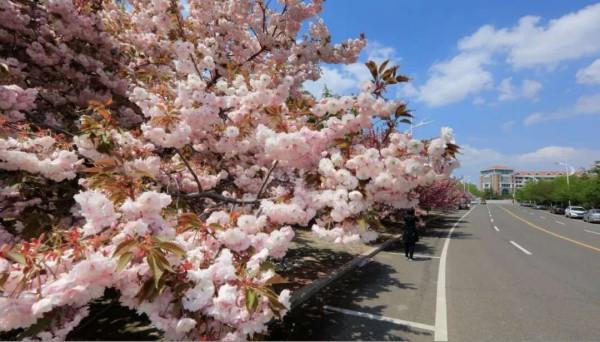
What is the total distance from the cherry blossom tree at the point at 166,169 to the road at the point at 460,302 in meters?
2.14

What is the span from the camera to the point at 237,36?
6664 mm

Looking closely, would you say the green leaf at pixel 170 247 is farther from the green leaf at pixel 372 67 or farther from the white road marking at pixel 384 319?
the white road marking at pixel 384 319

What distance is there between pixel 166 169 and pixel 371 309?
4.20 metres

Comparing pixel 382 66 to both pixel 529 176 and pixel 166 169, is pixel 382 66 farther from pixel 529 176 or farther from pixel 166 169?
pixel 529 176

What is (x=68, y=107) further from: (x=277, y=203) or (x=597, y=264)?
(x=597, y=264)

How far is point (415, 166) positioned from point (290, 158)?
3.97 ft

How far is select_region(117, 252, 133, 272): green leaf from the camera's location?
1.71 meters

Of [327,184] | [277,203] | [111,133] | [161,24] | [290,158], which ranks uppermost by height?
[161,24]

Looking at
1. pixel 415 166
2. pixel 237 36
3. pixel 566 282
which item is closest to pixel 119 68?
pixel 237 36

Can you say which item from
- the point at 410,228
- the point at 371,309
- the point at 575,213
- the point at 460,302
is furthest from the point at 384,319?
the point at 575,213

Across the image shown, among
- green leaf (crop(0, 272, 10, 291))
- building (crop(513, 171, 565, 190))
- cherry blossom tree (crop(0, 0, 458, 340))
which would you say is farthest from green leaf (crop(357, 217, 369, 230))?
building (crop(513, 171, 565, 190))

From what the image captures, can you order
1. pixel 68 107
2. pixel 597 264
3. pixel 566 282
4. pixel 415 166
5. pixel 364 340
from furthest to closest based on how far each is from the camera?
pixel 597 264 < pixel 566 282 < pixel 68 107 < pixel 364 340 < pixel 415 166

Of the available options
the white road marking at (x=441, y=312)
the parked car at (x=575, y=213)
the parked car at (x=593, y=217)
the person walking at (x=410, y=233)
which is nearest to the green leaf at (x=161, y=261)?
the white road marking at (x=441, y=312)

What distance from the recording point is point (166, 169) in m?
4.37
